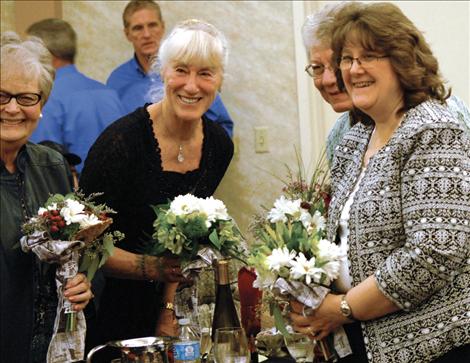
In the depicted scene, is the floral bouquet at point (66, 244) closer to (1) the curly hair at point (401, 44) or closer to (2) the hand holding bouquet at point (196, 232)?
(2) the hand holding bouquet at point (196, 232)

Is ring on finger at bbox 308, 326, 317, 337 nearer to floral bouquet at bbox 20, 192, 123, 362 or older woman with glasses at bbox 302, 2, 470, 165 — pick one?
floral bouquet at bbox 20, 192, 123, 362

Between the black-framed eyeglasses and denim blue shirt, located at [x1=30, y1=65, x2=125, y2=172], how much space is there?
1.83 meters

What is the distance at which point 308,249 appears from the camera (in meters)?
2.29

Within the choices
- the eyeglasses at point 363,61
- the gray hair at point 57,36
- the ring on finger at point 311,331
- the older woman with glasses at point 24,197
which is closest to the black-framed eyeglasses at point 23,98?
the older woman with glasses at point 24,197

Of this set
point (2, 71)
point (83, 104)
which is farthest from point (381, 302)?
point (83, 104)

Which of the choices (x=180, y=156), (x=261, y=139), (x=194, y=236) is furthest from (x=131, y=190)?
(x=261, y=139)

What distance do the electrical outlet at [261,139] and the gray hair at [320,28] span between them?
7.72 feet

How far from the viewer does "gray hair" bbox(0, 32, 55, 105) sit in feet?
9.37

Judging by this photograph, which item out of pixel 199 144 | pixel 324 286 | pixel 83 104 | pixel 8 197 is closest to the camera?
pixel 324 286

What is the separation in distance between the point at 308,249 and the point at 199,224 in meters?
0.44

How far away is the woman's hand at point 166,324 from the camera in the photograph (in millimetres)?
2941

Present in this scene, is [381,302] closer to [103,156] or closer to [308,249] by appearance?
[308,249]

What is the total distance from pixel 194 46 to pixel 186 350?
3.62 ft

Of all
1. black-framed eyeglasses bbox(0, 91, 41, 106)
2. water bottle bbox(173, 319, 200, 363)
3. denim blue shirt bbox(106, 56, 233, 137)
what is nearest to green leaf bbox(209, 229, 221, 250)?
water bottle bbox(173, 319, 200, 363)
